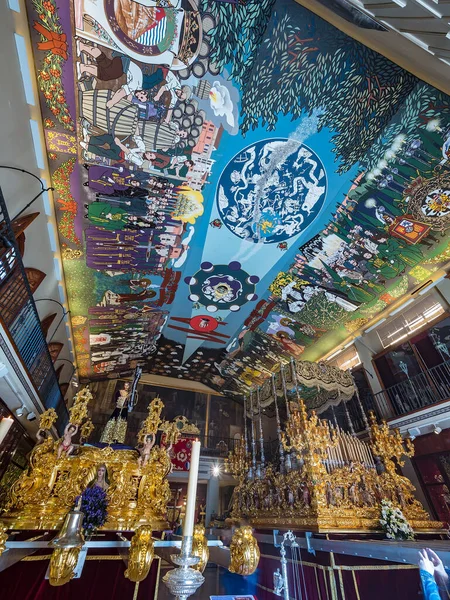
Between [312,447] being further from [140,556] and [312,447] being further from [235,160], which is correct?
[235,160]

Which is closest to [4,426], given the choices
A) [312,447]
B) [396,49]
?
[312,447]

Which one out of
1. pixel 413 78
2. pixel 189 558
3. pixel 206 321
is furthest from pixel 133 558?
pixel 206 321

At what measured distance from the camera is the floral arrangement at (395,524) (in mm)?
4418

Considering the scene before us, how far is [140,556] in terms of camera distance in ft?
4.72

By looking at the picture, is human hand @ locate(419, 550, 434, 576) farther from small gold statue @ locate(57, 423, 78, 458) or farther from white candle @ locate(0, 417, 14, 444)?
small gold statue @ locate(57, 423, 78, 458)

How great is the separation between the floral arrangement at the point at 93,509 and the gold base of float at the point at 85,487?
7cm

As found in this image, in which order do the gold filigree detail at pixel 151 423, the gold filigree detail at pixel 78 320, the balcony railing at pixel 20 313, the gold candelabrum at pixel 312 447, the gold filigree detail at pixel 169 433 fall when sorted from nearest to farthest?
the gold filigree detail at pixel 151 423 < the gold filigree detail at pixel 169 433 < the balcony railing at pixel 20 313 < the gold candelabrum at pixel 312 447 < the gold filigree detail at pixel 78 320

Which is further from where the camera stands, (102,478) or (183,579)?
(102,478)

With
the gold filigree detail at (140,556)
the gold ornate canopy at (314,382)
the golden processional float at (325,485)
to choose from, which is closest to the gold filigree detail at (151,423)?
the gold filigree detail at (140,556)

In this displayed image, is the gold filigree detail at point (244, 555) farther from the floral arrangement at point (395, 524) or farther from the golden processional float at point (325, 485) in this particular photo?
the floral arrangement at point (395, 524)

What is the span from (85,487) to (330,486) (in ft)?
15.1

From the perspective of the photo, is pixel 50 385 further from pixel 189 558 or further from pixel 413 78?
pixel 413 78

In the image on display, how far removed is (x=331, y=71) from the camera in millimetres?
4145

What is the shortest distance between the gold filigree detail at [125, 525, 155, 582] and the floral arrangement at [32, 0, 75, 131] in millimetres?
5220
